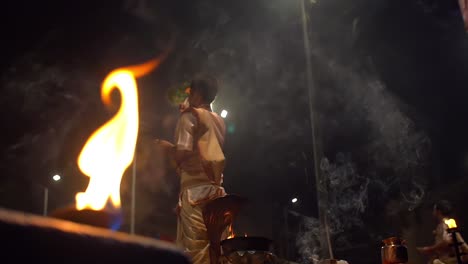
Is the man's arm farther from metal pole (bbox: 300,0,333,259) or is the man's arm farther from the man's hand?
metal pole (bbox: 300,0,333,259)

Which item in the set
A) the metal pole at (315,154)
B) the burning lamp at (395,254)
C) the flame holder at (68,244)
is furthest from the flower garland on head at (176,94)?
the flame holder at (68,244)

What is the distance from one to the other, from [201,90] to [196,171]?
3.19 ft

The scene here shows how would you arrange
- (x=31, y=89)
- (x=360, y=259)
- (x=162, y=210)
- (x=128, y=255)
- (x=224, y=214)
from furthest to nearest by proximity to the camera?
(x=360, y=259), (x=162, y=210), (x=31, y=89), (x=224, y=214), (x=128, y=255)

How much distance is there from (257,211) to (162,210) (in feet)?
12.8

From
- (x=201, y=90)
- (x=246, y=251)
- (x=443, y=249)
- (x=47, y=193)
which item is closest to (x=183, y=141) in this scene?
(x=201, y=90)

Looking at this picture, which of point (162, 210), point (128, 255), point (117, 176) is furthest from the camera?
point (162, 210)

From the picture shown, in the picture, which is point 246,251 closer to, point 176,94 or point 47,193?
point 176,94

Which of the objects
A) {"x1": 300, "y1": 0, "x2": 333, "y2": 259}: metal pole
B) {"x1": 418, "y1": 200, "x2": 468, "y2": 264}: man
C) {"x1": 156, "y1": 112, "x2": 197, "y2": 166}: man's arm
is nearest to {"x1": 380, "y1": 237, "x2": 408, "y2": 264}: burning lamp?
{"x1": 156, "y1": 112, "x2": 197, "y2": 166}: man's arm

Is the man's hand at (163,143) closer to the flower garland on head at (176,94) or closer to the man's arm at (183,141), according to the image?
the man's arm at (183,141)

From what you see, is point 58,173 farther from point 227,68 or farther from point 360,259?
point 360,259

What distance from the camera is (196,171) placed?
4.43 metres

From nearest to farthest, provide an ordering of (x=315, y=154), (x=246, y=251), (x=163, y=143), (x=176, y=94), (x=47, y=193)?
(x=246, y=251)
(x=163, y=143)
(x=176, y=94)
(x=47, y=193)
(x=315, y=154)

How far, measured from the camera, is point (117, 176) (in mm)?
2045

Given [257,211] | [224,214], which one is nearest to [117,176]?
[224,214]
